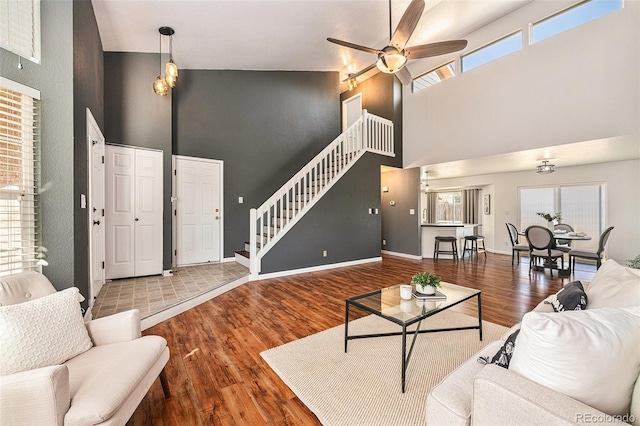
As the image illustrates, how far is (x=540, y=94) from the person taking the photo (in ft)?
15.0

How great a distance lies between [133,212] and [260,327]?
2.97 meters

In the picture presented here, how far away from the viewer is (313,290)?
4.09 m

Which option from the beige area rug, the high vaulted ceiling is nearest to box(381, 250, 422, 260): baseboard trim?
the beige area rug

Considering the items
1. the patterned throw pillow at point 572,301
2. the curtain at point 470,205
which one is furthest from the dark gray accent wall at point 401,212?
the patterned throw pillow at point 572,301

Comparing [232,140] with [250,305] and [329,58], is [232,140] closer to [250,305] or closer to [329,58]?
[329,58]

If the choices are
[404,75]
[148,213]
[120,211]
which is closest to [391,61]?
[404,75]

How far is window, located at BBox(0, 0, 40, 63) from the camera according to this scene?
75.5 inches

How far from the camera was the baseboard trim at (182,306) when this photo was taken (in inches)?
111

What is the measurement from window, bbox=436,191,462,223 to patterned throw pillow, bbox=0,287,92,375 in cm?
→ 941

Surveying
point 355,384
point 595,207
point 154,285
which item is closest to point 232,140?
point 154,285

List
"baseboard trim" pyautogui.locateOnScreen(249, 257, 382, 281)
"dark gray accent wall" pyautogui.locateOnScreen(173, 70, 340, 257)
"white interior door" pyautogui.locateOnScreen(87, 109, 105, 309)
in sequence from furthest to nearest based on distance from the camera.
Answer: "dark gray accent wall" pyautogui.locateOnScreen(173, 70, 340, 257)
"baseboard trim" pyautogui.locateOnScreen(249, 257, 382, 281)
"white interior door" pyautogui.locateOnScreen(87, 109, 105, 309)

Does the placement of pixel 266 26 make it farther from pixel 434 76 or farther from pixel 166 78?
pixel 434 76

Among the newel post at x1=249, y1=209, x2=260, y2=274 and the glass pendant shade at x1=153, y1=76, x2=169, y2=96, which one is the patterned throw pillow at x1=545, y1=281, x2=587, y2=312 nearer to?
the newel post at x1=249, y1=209, x2=260, y2=274

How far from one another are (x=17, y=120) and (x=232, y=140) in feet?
12.5
